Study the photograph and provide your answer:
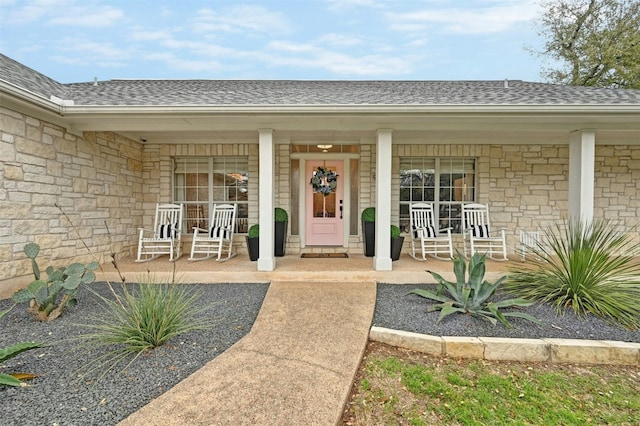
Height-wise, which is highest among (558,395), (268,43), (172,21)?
(268,43)

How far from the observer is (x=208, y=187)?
6.21m

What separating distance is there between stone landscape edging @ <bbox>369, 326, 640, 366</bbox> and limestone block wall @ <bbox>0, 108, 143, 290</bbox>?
3036 mm

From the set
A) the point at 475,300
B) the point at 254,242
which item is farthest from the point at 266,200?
the point at 475,300

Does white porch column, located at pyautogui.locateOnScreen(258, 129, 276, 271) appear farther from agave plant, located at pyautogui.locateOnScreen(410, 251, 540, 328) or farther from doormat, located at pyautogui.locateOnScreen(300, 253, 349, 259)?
agave plant, located at pyautogui.locateOnScreen(410, 251, 540, 328)

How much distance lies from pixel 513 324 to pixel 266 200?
127 inches

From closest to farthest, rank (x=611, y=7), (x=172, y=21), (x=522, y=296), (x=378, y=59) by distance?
(x=522, y=296)
(x=172, y=21)
(x=611, y=7)
(x=378, y=59)

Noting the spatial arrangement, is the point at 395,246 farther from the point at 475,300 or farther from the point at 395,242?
the point at 475,300

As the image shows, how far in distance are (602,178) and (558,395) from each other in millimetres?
5660

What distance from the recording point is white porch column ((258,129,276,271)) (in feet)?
14.1

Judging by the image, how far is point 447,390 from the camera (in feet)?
6.61

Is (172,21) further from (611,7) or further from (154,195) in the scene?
(611,7)

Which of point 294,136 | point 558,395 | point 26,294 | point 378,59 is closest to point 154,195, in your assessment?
point 294,136

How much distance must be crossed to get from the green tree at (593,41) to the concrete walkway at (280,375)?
1329 cm

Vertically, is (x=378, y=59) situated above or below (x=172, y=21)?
above
